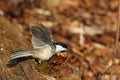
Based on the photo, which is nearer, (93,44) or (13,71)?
(13,71)

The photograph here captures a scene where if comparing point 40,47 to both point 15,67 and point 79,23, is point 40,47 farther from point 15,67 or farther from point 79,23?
point 79,23

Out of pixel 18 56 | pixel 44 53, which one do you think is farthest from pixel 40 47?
pixel 18 56

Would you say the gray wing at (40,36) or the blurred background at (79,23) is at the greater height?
the gray wing at (40,36)

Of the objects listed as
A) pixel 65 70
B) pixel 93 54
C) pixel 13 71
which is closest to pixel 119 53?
Answer: pixel 93 54

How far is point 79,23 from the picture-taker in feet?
22.3

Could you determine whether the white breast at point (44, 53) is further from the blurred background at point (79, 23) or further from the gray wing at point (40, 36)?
the blurred background at point (79, 23)

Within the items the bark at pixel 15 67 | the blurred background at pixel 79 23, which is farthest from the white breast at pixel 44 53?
the blurred background at pixel 79 23

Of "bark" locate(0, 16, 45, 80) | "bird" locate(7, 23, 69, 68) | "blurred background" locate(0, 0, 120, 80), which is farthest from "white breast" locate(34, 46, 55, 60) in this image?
"blurred background" locate(0, 0, 120, 80)

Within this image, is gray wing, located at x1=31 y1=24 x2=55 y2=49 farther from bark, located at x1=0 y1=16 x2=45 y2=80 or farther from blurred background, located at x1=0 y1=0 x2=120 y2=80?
blurred background, located at x1=0 y1=0 x2=120 y2=80

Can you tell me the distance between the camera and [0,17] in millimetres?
4816

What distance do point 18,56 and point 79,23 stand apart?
11.0 ft

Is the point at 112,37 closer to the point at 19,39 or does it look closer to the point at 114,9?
the point at 114,9

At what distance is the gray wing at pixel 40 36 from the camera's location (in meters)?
3.53

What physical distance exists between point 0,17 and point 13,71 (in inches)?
52.3
